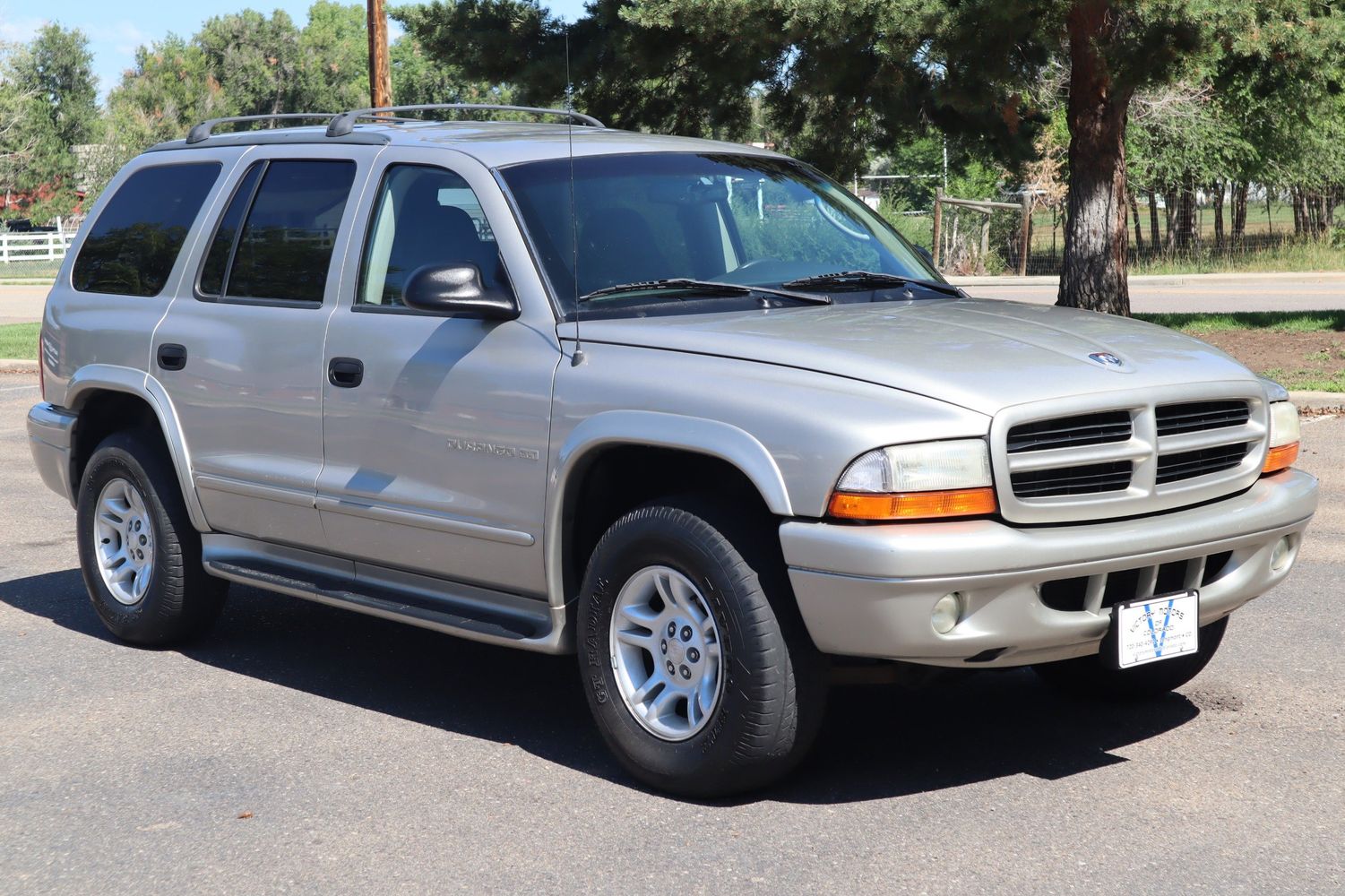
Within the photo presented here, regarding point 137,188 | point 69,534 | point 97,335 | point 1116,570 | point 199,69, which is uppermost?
point 199,69

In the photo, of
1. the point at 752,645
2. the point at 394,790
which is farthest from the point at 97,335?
the point at 752,645

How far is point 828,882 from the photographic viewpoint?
407 cm

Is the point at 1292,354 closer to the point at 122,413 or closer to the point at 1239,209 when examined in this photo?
the point at 122,413

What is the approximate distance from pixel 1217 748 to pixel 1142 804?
64cm

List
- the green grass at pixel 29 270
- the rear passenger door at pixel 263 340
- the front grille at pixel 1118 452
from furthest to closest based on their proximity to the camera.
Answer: the green grass at pixel 29 270 → the rear passenger door at pixel 263 340 → the front grille at pixel 1118 452

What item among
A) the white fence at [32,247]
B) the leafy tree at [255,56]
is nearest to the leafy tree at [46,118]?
the white fence at [32,247]

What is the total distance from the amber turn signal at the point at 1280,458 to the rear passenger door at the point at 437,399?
2175 millimetres

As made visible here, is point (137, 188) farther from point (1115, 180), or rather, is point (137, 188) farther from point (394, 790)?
point (1115, 180)

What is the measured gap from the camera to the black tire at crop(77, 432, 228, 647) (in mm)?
6461

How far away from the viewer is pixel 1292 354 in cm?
1641

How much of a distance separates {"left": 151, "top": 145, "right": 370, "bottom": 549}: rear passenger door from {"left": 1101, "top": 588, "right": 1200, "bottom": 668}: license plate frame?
2.76 meters

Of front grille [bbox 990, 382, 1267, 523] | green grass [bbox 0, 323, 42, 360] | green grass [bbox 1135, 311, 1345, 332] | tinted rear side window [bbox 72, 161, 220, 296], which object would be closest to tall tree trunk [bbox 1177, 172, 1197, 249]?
green grass [bbox 1135, 311, 1345, 332]

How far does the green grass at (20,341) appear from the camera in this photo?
21.2 metres

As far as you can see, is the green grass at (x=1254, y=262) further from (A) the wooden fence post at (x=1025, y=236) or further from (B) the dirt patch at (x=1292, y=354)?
(B) the dirt patch at (x=1292, y=354)
